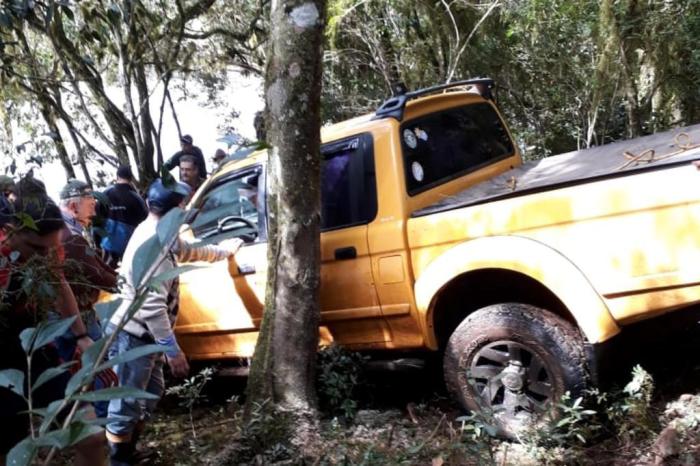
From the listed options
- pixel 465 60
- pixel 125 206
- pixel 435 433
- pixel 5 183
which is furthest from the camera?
pixel 465 60

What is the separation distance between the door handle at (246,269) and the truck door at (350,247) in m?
0.52

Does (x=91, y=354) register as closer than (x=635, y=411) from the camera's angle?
Yes

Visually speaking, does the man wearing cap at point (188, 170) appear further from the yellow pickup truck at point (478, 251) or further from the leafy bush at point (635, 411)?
the leafy bush at point (635, 411)

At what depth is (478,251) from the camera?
371 centimetres

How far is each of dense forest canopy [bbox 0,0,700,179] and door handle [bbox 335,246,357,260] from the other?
2.84 meters

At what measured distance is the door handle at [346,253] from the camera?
13.9ft

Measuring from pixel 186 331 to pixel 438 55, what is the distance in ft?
23.9

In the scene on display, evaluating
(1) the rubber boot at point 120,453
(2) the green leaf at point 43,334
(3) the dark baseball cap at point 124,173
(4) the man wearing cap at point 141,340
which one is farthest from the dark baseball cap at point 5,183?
(3) the dark baseball cap at point 124,173

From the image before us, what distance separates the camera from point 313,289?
3.95m

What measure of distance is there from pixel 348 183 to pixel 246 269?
2.91ft

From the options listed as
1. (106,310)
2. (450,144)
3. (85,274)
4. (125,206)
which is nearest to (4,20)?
(85,274)

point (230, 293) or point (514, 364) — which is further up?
point (230, 293)

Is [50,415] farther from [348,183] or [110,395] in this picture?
[348,183]

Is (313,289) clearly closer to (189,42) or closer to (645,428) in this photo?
(645,428)
